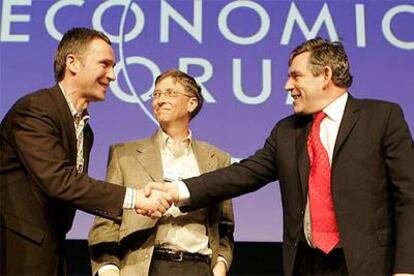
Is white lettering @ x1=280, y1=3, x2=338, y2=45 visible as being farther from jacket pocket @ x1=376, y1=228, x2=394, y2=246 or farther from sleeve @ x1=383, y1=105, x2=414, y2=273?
jacket pocket @ x1=376, y1=228, x2=394, y2=246

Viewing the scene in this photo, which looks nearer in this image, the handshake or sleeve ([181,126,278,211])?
the handshake

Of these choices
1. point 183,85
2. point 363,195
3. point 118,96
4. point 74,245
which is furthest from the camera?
point 74,245

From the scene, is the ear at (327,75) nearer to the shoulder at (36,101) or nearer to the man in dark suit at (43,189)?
the man in dark suit at (43,189)

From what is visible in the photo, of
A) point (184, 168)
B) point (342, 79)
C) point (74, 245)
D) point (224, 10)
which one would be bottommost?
point (74, 245)

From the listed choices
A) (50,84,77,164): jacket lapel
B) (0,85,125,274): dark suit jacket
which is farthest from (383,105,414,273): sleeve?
(50,84,77,164): jacket lapel

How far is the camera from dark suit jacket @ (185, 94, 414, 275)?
2043 mm

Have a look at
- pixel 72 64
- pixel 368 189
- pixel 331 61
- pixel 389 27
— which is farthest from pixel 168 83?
pixel 389 27

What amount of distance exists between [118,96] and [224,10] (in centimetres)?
62

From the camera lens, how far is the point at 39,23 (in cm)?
307

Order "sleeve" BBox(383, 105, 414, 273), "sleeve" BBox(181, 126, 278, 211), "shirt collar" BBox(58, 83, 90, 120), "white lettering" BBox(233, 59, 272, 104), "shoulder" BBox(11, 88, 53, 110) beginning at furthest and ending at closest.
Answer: "white lettering" BBox(233, 59, 272, 104) → "sleeve" BBox(181, 126, 278, 211) → "shirt collar" BBox(58, 83, 90, 120) → "shoulder" BBox(11, 88, 53, 110) → "sleeve" BBox(383, 105, 414, 273)

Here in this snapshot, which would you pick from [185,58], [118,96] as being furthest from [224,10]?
[118,96]

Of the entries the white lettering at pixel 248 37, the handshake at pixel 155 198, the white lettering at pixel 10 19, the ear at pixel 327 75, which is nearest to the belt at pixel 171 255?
the handshake at pixel 155 198

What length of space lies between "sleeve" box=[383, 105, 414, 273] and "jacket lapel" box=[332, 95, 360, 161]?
0.11 m

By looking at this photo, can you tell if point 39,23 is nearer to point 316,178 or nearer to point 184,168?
point 184,168
